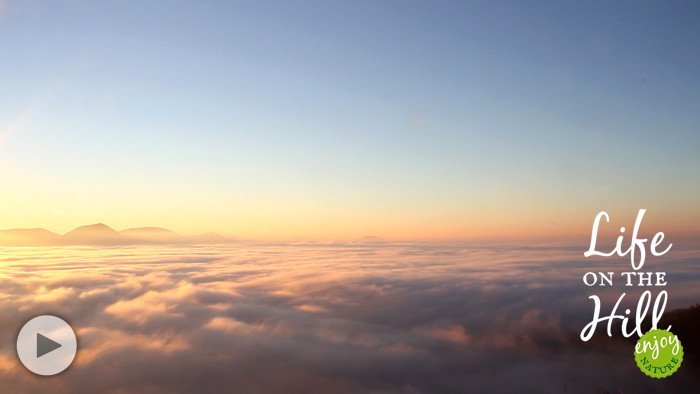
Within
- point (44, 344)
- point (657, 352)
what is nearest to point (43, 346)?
point (44, 344)

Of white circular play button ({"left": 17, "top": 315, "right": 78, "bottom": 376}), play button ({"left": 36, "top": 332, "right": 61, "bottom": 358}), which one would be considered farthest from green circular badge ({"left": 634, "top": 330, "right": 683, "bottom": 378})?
play button ({"left": 36, "top": 332, "right": 61, "bottom": 358})

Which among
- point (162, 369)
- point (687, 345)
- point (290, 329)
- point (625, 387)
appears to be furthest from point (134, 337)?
point (687, 345)

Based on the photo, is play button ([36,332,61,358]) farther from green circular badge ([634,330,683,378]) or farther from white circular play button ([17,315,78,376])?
green circular badge ([634,330,683,378])

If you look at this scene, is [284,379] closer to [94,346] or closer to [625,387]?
[94,346]

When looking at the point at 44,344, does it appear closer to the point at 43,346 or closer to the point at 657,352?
the point at 43,346

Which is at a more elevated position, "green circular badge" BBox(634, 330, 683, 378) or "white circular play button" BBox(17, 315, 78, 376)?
"white circular play button" BBox(17, 315, 78, 376)

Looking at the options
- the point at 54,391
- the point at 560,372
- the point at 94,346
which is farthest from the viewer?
the point at 54,391
